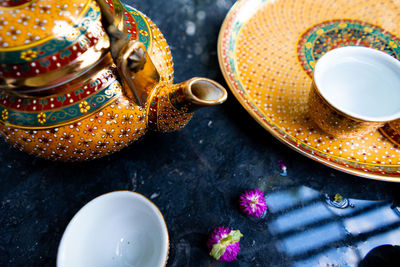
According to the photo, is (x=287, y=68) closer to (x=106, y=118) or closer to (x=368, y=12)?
(x=368, y=12)

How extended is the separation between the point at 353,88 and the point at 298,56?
0.49 feet

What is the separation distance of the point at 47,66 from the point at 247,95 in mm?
396

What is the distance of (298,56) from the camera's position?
0.69 meters

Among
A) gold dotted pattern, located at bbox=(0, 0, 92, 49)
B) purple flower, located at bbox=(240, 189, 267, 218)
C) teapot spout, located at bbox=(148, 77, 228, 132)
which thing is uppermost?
gold dotted pattern, located at bbox=(0, 0, 92, 49)

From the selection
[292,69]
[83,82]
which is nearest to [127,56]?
[83,82]

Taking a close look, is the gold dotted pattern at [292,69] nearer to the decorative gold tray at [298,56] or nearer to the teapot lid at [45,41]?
the decorative gold tray at [298,56]

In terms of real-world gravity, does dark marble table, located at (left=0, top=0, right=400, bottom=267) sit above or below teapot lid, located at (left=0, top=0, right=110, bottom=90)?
below

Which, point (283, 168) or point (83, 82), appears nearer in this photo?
point (83, 82)

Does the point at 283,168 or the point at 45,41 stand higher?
the point at 45,41

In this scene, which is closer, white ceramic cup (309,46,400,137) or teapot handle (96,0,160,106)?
teapot handle (96,0,160,106)

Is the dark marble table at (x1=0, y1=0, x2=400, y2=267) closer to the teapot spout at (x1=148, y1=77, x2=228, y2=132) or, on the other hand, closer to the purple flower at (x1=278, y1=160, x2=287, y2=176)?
the purple flower at (x1=278, y1=160, x2=287, y2=176)

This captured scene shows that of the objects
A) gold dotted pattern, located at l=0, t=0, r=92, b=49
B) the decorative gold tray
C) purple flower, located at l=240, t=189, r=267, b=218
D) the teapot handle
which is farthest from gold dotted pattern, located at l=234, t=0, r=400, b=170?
gold dotted pattern, located at l=0, t=0, r=92, b=49

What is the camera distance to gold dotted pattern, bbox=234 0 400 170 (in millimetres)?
576

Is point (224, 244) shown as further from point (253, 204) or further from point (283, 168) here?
point (283, 168)
